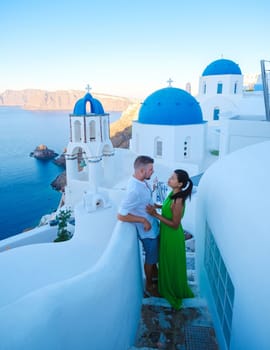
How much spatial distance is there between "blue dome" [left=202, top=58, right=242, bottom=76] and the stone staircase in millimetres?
22861

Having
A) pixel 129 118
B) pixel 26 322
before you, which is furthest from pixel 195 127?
pixel 129 118

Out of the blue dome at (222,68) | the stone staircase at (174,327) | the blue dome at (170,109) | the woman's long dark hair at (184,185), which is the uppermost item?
the blue dome at (222,68)

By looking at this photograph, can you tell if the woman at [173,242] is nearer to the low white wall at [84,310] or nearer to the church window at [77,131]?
the low white wall at [84,310]

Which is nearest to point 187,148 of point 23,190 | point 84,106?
point 84,106

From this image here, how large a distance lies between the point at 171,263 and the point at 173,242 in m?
0.26

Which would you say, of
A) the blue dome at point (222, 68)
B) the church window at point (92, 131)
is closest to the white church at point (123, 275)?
the church window at point (92, 131)

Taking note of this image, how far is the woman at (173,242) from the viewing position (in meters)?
2.95

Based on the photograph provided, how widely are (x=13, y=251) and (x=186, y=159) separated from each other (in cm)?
1318

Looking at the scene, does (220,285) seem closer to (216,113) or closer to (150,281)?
(150,281)

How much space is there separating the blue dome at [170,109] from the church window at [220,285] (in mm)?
12701

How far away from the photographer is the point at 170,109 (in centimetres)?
1589

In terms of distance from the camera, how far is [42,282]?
3.47 m

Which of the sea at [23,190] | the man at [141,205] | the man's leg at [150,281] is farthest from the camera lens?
the sea at [23,190]

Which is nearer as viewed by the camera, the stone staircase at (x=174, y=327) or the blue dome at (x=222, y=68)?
the stone staircase at (x=174, y=327)
